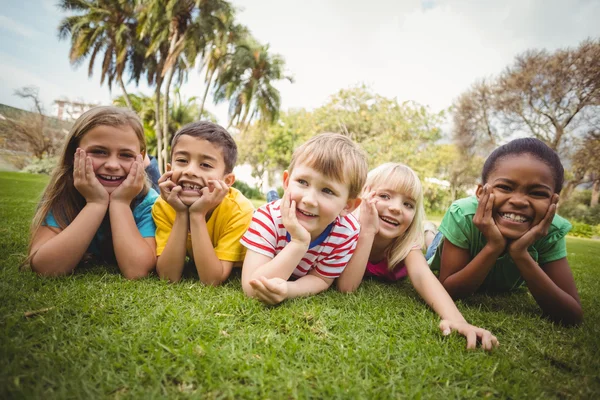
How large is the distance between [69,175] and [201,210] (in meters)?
1.27

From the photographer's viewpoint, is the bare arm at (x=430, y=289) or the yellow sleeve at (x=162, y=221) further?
the yellow sleeve at (x=162, y=221)

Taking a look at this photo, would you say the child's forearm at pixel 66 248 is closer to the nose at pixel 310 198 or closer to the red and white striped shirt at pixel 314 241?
the red and white striped shirt at pixel 314 241

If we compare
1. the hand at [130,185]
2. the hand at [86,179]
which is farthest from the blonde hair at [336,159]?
the hand at [86,179]

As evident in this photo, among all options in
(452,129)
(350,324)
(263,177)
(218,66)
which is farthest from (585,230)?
(263,177)

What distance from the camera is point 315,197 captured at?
2193 mm

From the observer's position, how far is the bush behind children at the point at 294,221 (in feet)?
7.14

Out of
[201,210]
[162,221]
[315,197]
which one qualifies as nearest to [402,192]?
[315,197]

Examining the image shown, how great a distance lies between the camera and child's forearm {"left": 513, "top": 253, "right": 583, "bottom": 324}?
215 cm

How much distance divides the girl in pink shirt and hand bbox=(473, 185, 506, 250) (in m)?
0.50

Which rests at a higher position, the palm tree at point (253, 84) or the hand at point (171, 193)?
the palm tree at point (253, 84)

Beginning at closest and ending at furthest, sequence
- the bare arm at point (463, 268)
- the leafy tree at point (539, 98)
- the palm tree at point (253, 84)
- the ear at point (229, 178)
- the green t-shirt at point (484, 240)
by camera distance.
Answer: the bare arm at point (463, 268) < the green t-shirt at point (484, 240) < the ear at point (229, 178) < the leafy tree at point (539, 98) < the palm tree at point (253, 84)

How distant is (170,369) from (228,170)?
1703 mm

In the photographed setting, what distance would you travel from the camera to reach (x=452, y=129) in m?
25.0

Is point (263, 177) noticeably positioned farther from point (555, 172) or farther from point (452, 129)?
point (555, 172)
